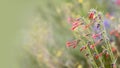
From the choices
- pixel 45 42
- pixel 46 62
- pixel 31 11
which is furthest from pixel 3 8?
pixel 46 62

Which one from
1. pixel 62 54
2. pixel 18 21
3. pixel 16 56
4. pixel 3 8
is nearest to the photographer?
pixel 62 54

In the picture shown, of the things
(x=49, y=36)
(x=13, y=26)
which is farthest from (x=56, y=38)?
(x=13, y=26)

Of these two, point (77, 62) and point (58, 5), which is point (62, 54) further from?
point (58, 5)

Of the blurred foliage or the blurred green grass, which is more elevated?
the blurred green grass

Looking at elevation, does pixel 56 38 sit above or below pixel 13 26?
below

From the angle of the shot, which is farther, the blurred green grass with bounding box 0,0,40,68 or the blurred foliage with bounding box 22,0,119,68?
the blurred green grass with bounding box 0,0,40,68

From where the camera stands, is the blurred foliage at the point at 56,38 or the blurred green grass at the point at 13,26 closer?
the blurred foliage at the point at 56,38

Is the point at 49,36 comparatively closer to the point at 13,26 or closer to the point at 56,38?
the point at 56,38

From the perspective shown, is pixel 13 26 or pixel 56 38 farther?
pixel 13 26
